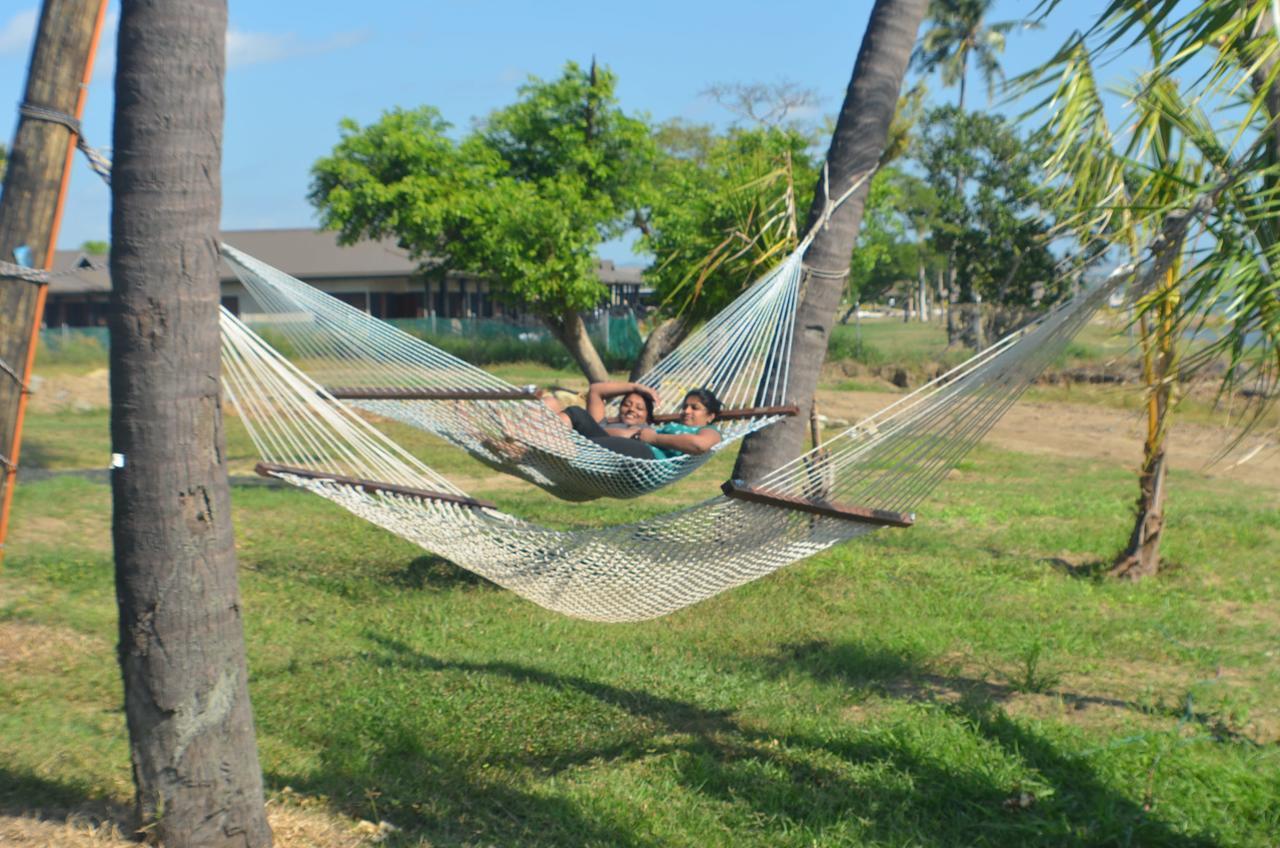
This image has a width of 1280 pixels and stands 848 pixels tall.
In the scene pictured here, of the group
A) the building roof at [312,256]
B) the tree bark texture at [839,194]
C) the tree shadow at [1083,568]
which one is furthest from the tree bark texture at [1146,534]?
the building roof at [312,256]

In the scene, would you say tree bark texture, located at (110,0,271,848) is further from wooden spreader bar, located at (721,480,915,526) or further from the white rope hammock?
wooden spreader bar, located at (721,480,915,526)

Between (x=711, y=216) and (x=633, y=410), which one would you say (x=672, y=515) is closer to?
(x=633, y=410)

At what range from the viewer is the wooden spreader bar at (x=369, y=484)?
2656 millimetres

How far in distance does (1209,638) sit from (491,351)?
15781 millimetres

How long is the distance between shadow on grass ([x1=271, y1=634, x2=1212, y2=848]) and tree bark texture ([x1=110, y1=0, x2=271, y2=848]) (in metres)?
0.51

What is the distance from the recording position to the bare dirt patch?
967cm

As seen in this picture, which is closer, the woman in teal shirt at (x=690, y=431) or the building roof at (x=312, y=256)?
the woman in teal shirt at (x=690, y=431)

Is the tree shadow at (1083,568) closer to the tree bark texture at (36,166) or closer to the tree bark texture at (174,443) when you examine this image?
the tree bark texture at (174,443)

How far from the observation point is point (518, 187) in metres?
11.4

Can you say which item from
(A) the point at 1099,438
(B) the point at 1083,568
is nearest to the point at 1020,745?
(B) the point at 1083,568

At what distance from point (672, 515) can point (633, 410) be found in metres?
1.92

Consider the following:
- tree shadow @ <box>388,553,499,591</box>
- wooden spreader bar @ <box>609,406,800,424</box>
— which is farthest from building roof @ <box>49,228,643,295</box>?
wooden spreader bar @ <box>609,406,800,424</box>

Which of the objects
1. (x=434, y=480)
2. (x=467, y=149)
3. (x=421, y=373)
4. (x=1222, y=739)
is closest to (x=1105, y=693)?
(x=1222, y=739)

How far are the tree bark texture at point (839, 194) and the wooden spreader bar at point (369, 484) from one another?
6.27ft
